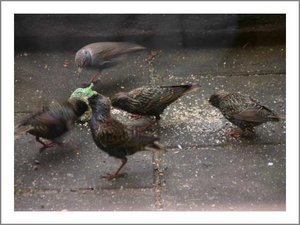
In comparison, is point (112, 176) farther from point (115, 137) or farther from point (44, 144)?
point (44, 144)

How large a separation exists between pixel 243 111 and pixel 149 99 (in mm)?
918

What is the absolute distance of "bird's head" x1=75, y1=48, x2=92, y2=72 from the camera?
6551 millimetres

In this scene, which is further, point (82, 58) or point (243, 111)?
point (82, 58)

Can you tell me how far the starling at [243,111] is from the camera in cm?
547

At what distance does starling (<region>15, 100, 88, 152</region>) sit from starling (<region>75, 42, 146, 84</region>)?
1.18m

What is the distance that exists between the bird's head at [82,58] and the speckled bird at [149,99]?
3.14ft

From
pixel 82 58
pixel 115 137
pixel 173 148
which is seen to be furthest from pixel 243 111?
pixel 82 58

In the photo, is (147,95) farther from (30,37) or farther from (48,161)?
(30,37)

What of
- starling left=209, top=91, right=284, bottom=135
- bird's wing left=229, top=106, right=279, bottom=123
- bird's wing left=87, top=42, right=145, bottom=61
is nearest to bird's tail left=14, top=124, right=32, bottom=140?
bird's wing left=87, top=42, right=145, bottom=61

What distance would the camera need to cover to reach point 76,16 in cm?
700

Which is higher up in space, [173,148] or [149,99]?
[149,99]

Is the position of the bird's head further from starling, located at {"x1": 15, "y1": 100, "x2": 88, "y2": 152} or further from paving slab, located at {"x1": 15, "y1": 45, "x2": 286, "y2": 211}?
starling, located at {"x1": 15, "y1": 100, "x2": 88, "y2": 152}

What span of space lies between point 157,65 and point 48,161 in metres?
2.11

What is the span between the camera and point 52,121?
530 centimetres
